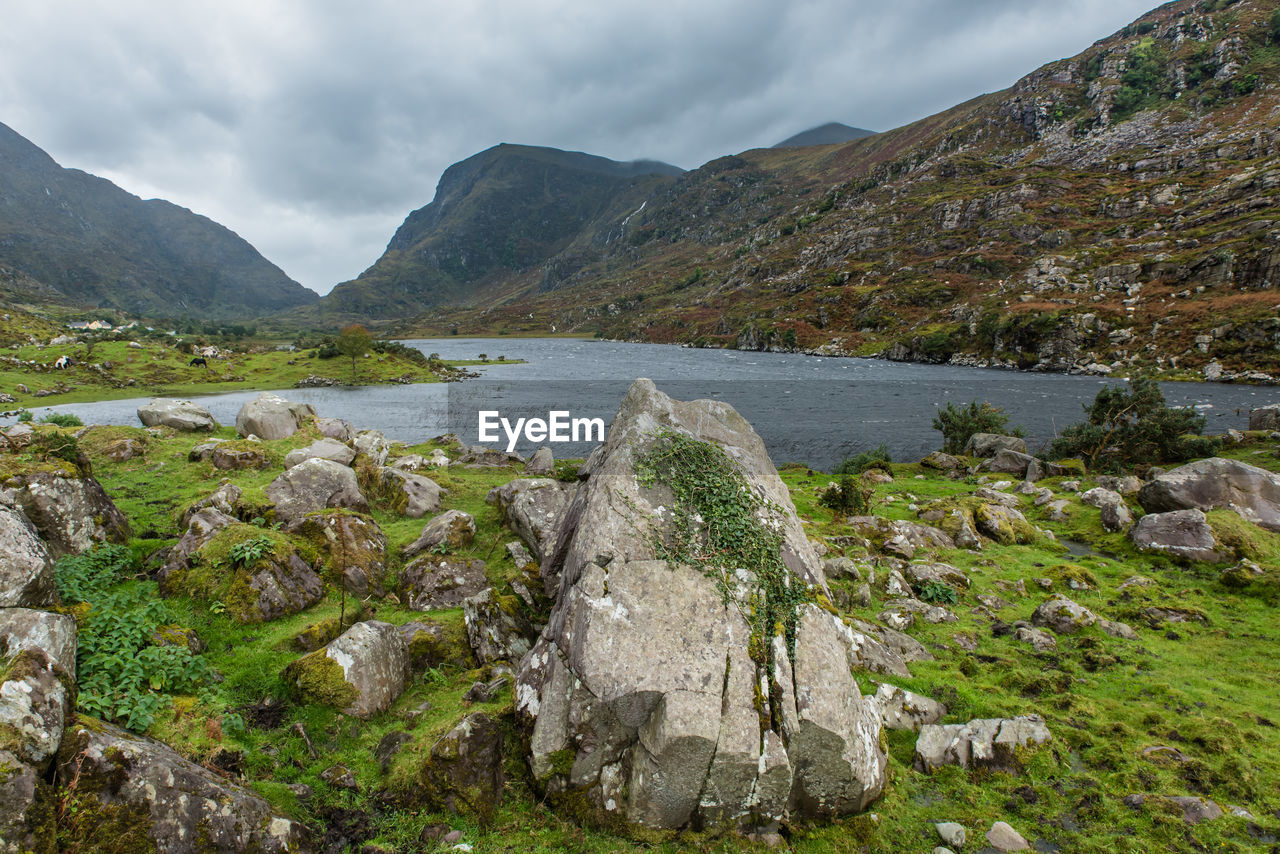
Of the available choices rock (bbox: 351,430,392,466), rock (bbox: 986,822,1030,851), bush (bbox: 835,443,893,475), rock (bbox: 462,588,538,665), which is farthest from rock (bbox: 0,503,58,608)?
bush (bbox: 835,443,893,475)

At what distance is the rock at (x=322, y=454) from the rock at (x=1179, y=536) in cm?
2828

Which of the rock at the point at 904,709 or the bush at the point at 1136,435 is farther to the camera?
the bush at the point at 1136,435

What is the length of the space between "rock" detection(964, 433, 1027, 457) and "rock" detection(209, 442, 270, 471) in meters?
39.4

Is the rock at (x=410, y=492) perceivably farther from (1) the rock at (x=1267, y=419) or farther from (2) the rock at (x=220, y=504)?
(1) the rock at (x=1267, y=419)

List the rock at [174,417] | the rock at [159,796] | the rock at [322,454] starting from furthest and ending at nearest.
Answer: the rock at [174,417] < the rock at [322,454] < the rock at [159,796]

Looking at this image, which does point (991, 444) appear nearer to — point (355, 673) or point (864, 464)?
point (864, 464)

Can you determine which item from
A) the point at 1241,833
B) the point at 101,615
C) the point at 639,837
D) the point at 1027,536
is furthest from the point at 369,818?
the point at 1027,536

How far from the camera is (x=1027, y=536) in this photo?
2003 centimetres

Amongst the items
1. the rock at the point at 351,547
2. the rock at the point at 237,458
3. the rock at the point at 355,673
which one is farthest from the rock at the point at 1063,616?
the rock at the point at 237,458

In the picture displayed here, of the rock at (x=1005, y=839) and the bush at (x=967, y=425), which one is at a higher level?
the bush at (x=967, y=425)

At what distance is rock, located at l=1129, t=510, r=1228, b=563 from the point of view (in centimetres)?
1659

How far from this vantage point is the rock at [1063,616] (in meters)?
13.4

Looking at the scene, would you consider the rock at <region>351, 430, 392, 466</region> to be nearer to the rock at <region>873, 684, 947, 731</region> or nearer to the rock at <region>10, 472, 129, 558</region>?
the rock at <region>10, 472, 129, 558</region>

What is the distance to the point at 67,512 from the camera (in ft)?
36.6
